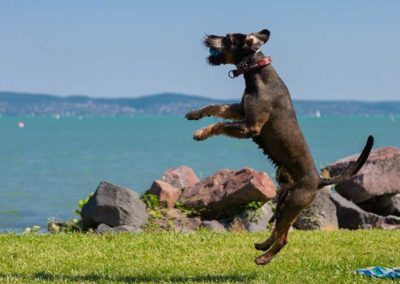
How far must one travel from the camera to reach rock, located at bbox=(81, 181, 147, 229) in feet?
54.8

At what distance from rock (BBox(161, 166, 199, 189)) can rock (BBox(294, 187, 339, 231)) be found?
316cm

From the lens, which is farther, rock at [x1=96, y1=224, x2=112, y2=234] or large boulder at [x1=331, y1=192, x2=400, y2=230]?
large boulder at [x1=331, y1=192, x2=400, y2=230]

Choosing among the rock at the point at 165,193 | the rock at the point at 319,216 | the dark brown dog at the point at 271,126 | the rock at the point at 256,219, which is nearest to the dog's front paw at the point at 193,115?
the dark brown dog at the point at 271,126

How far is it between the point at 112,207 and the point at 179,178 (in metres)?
4.24

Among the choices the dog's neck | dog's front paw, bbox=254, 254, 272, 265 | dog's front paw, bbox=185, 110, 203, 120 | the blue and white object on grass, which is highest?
the dog's neck

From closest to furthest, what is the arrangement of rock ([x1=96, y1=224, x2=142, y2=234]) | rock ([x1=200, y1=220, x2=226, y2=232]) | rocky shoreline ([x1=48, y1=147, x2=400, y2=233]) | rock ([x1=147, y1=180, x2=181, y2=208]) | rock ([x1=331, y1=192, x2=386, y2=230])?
rock ([x1=96, y1=224, x2=142, y2=234]) < rocky shoreline ([x1=48, y1=147, x2=400, y2=233]) < rock ([x1=200, y1=220, x2=226, y2=232]) < rock ([x1=147, y1=180, x2=181, y2=208]) < rock ([x1=331, y1=192, x2=386, y2=230])

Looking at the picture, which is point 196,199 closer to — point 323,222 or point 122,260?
point 323,222

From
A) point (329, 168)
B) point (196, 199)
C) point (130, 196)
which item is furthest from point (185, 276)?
point (329, 168)

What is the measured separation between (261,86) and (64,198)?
26006mm

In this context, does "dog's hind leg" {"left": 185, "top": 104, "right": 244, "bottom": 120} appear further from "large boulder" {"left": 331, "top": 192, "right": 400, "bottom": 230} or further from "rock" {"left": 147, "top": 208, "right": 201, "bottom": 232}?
→ "large boulder" {"left": 331, "top": 192, "right": 400, "bottom": 230}

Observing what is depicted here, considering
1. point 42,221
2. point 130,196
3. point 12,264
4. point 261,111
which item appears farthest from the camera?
point 42,221

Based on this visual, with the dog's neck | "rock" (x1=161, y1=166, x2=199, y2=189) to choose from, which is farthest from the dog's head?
"rock" (x1=161, y1=166, x2=199, y2=189)

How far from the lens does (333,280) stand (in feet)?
33.7

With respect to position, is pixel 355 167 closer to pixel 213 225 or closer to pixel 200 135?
pixel 200 135
